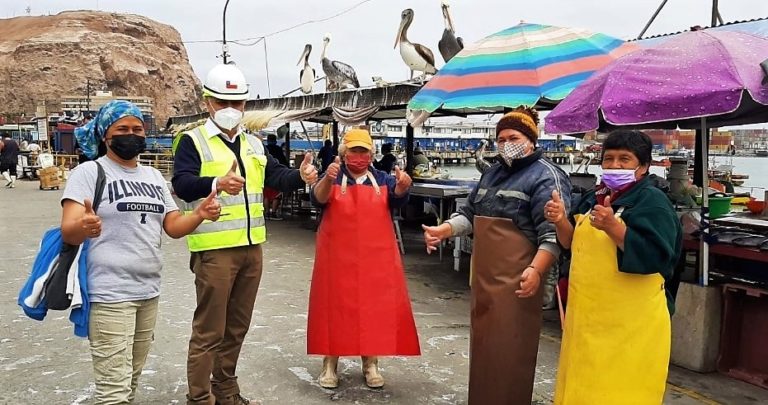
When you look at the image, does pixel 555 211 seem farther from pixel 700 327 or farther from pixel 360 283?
pixel 700 327

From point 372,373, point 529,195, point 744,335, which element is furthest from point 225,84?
point 744,335

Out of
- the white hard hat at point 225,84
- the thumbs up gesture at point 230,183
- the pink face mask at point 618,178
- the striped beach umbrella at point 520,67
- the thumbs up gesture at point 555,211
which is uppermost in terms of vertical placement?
the striped beach umbrella at point 520,67

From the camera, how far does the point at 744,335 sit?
170 inches

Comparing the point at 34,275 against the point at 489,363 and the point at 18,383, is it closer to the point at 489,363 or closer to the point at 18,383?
the point at 18,383

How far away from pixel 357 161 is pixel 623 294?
1.81 m

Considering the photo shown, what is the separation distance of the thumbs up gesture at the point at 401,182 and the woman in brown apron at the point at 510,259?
1.97 ft

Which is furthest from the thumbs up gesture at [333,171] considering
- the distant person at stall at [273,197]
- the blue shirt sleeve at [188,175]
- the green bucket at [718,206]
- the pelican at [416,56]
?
the distant person at stall at [273,197]

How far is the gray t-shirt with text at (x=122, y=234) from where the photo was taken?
8.96 feet

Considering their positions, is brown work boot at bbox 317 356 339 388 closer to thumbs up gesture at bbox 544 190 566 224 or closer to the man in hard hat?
the man in hard hat

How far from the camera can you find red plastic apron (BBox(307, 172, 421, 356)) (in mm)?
3857

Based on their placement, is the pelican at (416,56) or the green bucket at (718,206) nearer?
the green bucket at (718,206)

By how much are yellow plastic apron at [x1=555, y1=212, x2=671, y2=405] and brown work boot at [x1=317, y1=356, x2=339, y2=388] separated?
1757 millimetres

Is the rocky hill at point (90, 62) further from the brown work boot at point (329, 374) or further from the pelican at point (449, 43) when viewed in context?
the brown work boot at point (329, 374)

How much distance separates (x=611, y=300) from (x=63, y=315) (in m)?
4.79
